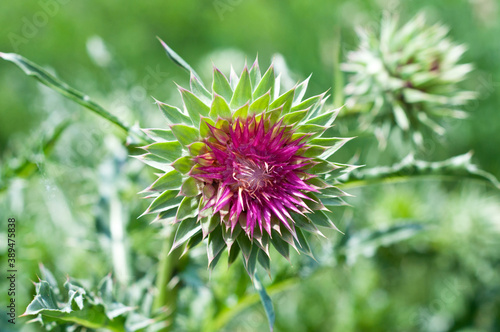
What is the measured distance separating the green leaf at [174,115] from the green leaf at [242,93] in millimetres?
116

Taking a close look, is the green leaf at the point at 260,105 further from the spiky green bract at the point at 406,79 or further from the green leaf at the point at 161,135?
the spiky green bract at the point at 406,79

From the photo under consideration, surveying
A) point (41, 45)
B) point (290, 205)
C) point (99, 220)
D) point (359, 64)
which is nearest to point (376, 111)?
point (359, 64)

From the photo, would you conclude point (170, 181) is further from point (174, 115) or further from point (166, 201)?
point (174, 115)

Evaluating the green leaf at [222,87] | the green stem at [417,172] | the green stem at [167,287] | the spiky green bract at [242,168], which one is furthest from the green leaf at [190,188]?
the green stem at [417,172]

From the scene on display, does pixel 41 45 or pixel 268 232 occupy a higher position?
pixel 41 45

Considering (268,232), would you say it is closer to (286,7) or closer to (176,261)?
(176,261)

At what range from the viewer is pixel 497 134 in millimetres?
3529

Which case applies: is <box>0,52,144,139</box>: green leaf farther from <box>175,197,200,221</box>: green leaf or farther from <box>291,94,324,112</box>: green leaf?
<box>291,94,324,112</box>: green leaf

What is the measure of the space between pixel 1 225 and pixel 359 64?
4.80 ft

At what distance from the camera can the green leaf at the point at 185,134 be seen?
43.3 inches

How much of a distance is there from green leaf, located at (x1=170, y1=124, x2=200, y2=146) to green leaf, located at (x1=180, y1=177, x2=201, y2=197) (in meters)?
0.08
